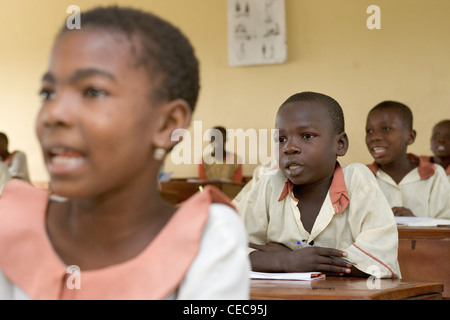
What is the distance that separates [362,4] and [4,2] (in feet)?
15.1

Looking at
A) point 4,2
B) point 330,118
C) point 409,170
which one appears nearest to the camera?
point 330,118

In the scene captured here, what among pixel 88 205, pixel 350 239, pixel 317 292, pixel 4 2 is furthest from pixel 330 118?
pixel 4 2

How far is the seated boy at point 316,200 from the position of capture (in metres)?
2.21

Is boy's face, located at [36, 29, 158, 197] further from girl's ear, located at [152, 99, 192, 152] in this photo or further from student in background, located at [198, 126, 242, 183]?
student in background, located at [198, 126, 242, 183]

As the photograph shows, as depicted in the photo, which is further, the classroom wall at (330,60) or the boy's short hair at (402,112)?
the classroom wall at (330,60)

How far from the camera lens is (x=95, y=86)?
103 cm

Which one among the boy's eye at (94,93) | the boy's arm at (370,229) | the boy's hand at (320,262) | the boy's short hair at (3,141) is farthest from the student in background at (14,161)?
the boy's eye at (94,93)

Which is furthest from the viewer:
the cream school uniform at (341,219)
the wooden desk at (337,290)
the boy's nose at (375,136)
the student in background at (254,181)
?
the boy's nose at (375,136)

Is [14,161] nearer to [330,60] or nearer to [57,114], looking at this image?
[330,60]

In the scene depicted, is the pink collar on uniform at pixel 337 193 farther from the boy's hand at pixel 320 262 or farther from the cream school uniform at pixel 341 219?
the boy's hand at pixel 320 262

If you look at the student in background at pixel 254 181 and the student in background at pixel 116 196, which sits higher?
the student in background at pixel 116 196

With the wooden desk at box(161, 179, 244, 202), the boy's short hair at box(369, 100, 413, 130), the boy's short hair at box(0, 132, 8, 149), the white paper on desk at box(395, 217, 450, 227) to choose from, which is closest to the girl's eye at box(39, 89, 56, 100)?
the white paper on desk at box(395, 217, 450, 227)

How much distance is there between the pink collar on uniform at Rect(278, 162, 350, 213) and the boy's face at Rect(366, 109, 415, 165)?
1719 mm
